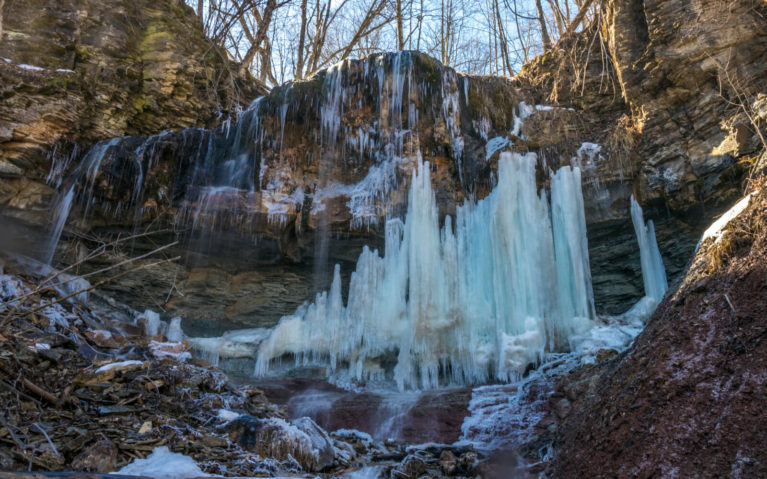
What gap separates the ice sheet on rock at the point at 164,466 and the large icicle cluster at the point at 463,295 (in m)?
6.60

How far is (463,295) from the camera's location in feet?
34.8

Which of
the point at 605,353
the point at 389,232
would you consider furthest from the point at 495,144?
the point at 605,353

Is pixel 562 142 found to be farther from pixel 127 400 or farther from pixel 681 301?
pixel 127 400

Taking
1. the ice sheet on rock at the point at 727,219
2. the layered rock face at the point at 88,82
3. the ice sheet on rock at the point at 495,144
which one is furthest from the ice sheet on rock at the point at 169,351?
the ice sheet on rock at the point at 495,144

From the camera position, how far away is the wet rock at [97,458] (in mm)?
3516

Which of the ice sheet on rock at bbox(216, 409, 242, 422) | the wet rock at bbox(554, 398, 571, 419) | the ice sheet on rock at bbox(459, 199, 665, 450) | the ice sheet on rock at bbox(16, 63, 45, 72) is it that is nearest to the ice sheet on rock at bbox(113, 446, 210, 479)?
the ice sheet on rock at bbox(216, 409, 242, 422)

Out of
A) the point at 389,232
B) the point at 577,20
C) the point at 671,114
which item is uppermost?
the point at 577,20

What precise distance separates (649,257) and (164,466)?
978cm

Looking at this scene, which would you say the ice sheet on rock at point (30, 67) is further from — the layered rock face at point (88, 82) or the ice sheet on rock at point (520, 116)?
the ice sheet on rock at point (520, 116)

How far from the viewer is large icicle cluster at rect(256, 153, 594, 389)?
9.80 metres

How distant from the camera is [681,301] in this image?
4.19m

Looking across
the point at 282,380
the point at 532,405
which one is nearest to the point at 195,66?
the point at 282,380

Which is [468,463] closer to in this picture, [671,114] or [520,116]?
[671,114]

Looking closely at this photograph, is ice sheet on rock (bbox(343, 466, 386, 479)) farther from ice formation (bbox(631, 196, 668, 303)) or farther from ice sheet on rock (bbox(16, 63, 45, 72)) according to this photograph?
ice sheet on rock (bbox(16, 63, 45, 72))
